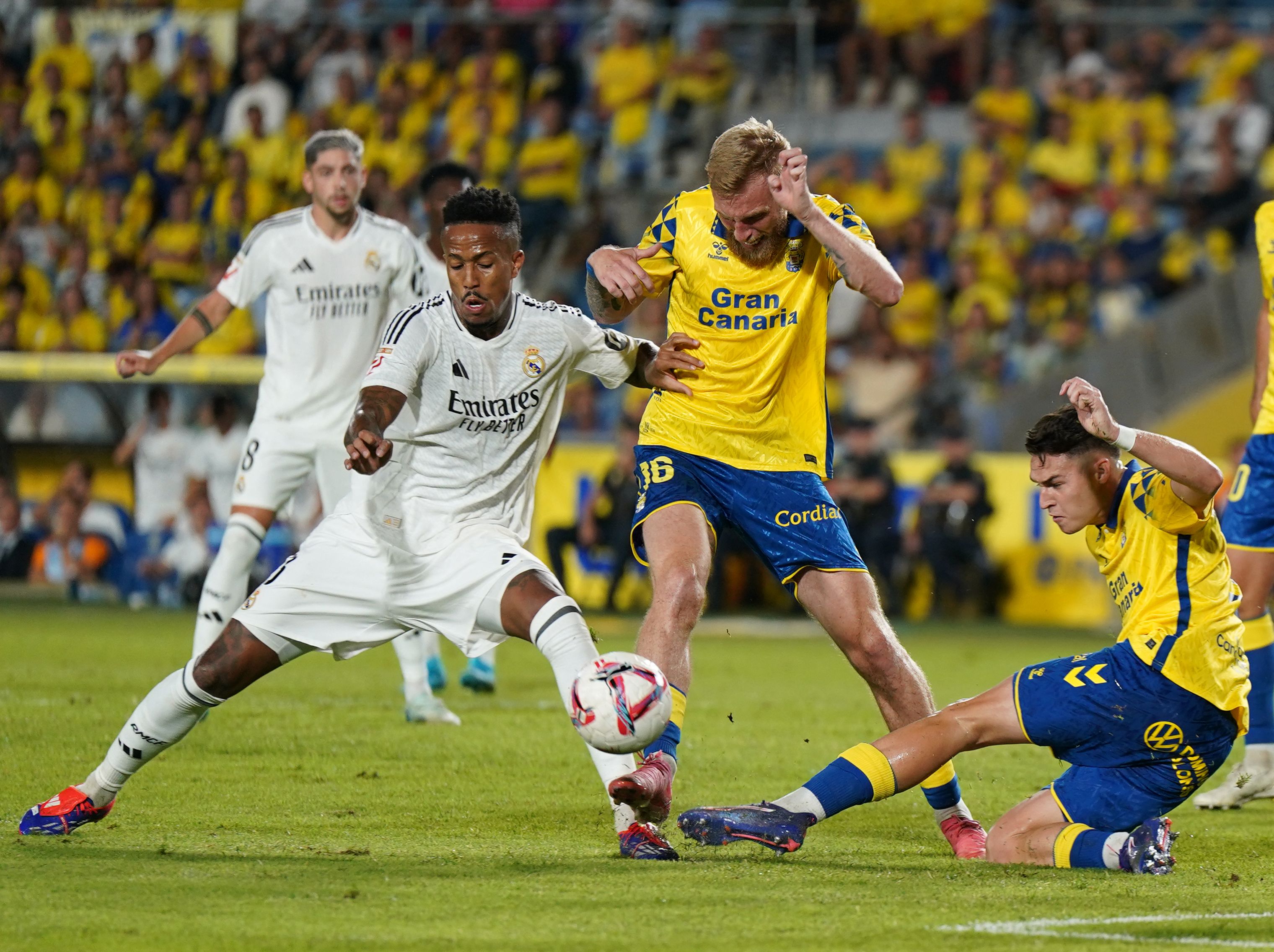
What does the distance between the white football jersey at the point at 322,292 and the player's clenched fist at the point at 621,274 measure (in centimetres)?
305

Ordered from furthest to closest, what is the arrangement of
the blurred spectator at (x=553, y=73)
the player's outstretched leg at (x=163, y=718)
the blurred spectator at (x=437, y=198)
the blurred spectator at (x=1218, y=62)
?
1. the blurred spectator at (x=553, y=73)
2. the blurred spectator at (x=1218, y=62)
3. the blurred spectator at (x=437, y=198)
4. the player's outstretched leg at (x=163, y=718)

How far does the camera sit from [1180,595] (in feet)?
19.3

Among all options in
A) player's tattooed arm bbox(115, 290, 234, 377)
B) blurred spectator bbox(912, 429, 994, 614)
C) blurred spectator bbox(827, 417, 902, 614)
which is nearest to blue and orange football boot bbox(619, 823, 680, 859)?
player's tattooed arm bbox(115, 290, 234, 377)

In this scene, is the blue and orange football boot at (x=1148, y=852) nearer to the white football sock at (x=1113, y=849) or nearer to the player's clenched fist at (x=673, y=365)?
the white football sock at (x=1113, y=849)

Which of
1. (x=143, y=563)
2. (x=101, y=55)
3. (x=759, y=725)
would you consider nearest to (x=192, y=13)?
(x=101, y=55)

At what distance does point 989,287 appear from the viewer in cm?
1841

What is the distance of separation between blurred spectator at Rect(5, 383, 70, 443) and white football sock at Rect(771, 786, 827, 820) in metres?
12.9

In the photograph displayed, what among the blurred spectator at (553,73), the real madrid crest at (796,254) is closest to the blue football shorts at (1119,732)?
the real madrid crest at (796,254)

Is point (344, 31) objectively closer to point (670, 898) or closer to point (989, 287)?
point (989, 287)

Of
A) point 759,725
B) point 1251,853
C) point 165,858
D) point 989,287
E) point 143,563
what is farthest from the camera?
point 989,287

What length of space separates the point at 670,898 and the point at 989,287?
14.1 meters

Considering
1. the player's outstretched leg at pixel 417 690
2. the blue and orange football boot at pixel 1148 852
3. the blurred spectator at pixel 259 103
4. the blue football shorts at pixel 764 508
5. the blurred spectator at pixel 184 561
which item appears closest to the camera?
the blue and orange football boot at pixel 1148 852

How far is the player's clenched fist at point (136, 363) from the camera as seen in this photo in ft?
27.9

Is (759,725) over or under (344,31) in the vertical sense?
under
